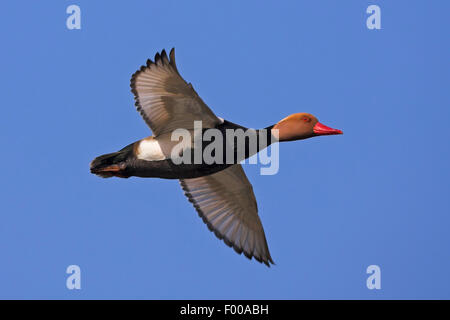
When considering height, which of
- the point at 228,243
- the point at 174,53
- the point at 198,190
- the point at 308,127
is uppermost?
the point at 174,53

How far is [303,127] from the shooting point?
30.0 ft

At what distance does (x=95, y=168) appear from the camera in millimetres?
8883

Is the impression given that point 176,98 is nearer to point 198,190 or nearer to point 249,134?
point 249,134

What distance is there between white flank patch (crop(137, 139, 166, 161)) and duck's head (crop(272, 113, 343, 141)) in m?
1.39

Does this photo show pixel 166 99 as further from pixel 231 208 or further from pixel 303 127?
pixel 231 208

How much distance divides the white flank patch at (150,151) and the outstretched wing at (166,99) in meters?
0.17

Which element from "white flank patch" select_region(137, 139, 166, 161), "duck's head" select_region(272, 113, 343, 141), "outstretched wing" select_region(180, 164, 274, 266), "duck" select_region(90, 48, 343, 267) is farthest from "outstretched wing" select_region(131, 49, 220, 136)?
"outstretched wing" select_region(180, 164, 274, 266)

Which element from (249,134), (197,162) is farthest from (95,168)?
(249,134)

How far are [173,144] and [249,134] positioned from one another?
837mm

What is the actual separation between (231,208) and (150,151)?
187 cm

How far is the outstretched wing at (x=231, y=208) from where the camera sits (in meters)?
10.0

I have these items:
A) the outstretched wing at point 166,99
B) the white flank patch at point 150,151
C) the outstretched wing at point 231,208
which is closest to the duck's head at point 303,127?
the outstretched wing at point 166,99

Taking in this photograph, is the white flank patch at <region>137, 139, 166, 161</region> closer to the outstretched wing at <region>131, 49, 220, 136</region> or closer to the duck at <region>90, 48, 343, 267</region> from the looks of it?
the duck at <region>90, 48, 343, 267</region>

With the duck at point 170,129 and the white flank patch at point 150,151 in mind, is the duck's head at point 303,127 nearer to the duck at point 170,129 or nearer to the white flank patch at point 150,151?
the duck at point 170,129
